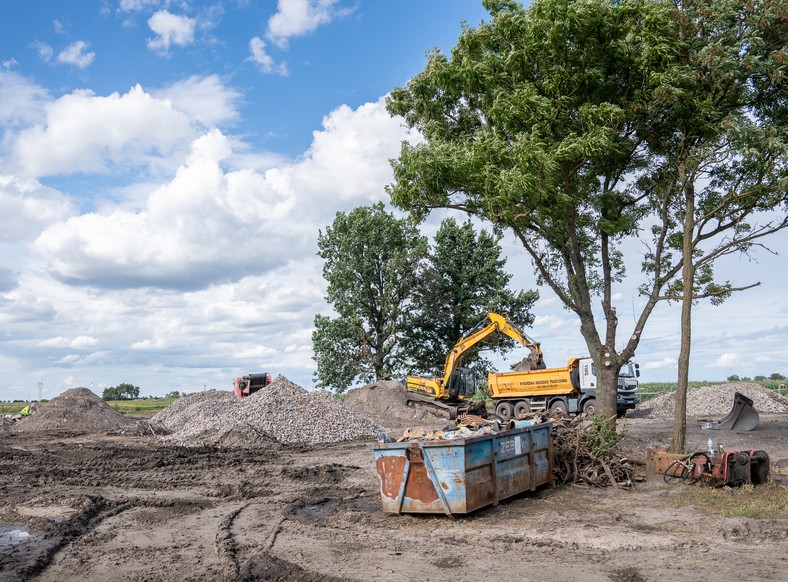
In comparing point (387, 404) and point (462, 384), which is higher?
point (462, 384)

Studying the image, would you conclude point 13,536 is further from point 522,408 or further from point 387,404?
point 387,404

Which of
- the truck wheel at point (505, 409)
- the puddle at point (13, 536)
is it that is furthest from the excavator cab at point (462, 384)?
the puddle at point (13, 536)

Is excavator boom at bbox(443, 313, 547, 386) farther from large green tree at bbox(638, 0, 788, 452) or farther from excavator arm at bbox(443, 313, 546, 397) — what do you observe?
large green tree at bbox(638, 0, 788, 452)

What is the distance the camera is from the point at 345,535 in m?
A: 9.41

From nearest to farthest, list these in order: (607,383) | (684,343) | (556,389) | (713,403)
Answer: (684,343), (607,383), (556,389), (713,403)

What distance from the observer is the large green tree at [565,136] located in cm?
1489

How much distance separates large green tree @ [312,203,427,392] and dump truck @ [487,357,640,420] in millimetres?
9479

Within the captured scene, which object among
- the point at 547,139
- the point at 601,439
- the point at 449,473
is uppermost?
the point at 547,139

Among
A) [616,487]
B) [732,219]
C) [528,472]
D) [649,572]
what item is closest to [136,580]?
[649,572]

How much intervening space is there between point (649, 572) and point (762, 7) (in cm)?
1214

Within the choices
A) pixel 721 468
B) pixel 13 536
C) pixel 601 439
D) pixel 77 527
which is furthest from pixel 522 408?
pixel 13 536

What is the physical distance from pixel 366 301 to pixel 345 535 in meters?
30.3

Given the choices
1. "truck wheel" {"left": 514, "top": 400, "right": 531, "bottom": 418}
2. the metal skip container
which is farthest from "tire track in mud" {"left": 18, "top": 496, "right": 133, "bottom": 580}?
"truck wheel" {"left": 514, "top": 400, "right": 531, "bottom": 418}

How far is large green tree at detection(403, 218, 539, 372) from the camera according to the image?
40.1m
